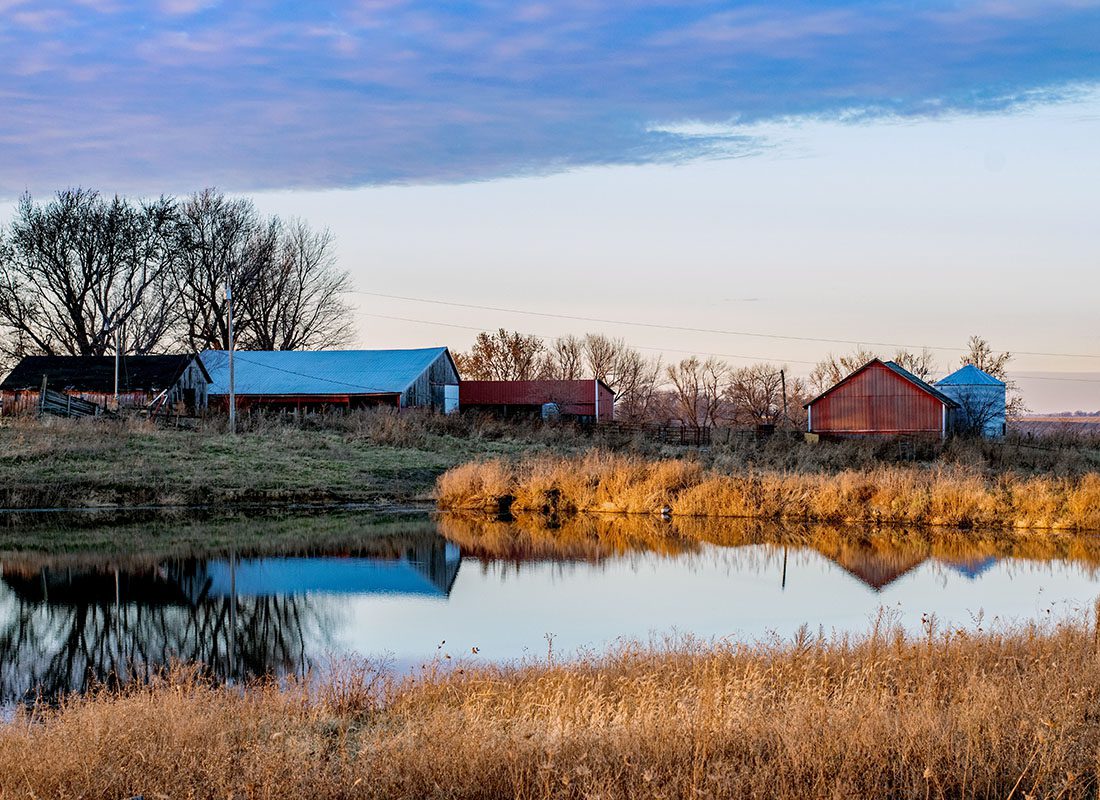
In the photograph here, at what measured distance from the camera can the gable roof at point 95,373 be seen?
52.2 meters

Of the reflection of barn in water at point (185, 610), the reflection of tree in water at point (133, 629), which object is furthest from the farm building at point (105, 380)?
the reflection of tree in water at point (133, 629)

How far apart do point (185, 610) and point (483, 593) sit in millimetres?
4618

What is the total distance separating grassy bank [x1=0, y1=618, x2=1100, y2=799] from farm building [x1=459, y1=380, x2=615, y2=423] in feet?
183

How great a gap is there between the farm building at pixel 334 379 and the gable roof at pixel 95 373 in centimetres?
471

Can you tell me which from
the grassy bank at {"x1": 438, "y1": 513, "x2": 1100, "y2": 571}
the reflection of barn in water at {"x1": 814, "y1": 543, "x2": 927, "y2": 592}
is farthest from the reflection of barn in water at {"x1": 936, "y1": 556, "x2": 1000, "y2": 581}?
the reflection of barn in water at {"x1": 814, "y1": 543, "x2": 927, "y2": 592}

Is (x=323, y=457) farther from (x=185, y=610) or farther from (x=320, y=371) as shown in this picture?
(x=320, y=371)

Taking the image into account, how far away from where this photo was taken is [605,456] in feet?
113

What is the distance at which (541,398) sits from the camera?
6812 centimetres

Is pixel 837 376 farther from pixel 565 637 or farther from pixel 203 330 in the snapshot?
pixel 565 637

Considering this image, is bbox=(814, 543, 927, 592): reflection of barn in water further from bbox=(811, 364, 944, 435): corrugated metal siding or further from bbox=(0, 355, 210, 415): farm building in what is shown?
bbox=(0, 355, 210, 415): farm building

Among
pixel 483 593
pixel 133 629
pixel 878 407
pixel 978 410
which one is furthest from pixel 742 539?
pixel 978 410

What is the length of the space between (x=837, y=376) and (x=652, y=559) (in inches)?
2805

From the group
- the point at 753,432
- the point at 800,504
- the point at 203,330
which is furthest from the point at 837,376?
the point at 800,504

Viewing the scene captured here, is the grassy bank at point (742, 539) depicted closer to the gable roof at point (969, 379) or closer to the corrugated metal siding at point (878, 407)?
the corrugated metal siding at point (878, 407)
